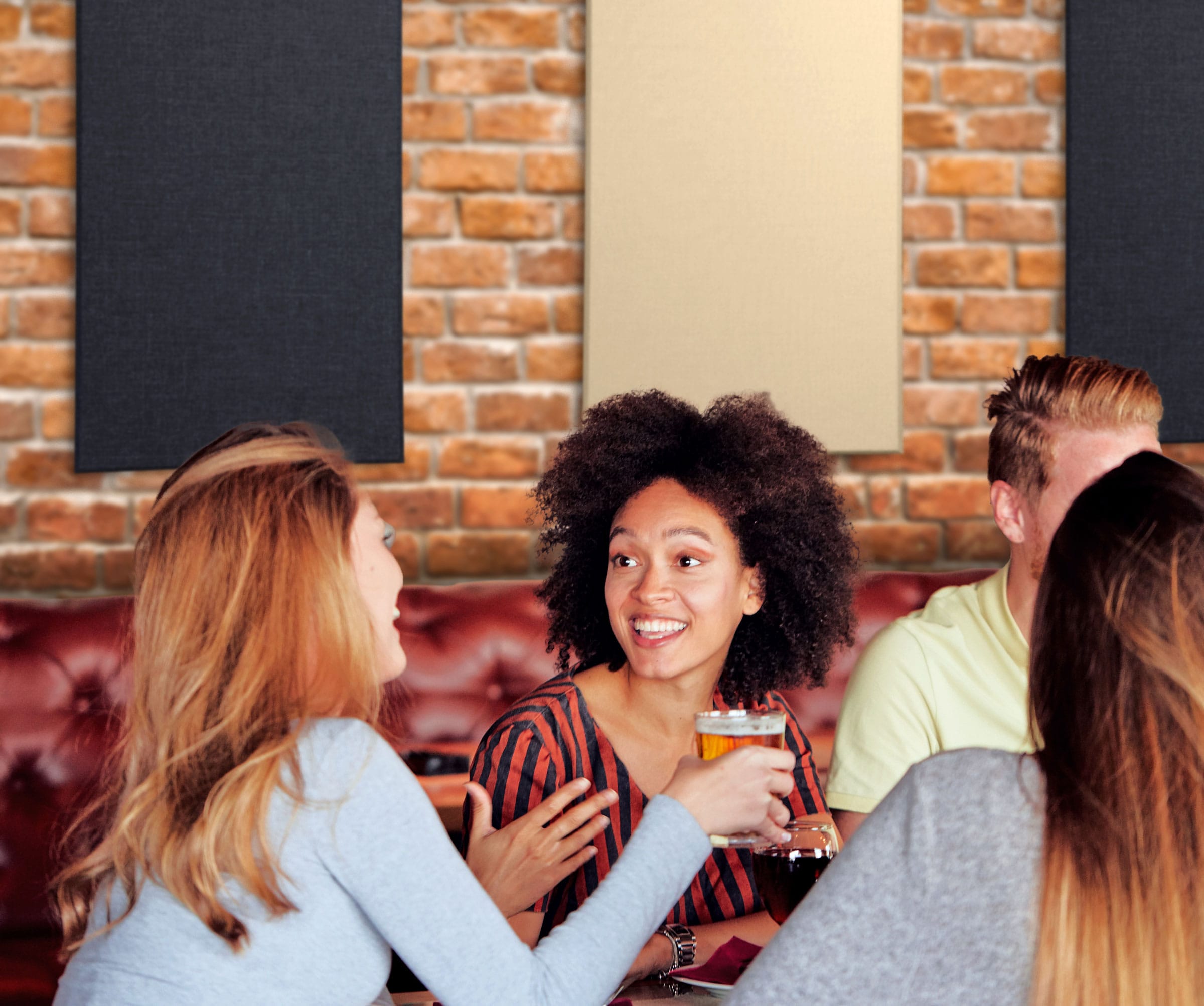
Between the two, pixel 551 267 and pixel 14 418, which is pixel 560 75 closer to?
pixel 551 267

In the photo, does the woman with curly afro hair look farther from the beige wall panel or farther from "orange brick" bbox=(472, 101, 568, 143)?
"orange brick" bbox=(472, 101, 568, 143)

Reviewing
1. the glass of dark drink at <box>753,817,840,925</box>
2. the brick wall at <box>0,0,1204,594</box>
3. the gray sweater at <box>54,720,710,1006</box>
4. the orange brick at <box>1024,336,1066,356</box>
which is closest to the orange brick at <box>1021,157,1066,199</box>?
the brick wall at <box>0,0,1204,594</box>

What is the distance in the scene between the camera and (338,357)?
2967 millimetres

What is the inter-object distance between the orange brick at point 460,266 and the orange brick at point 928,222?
98 cm

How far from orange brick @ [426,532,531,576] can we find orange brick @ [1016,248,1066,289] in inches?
54.3

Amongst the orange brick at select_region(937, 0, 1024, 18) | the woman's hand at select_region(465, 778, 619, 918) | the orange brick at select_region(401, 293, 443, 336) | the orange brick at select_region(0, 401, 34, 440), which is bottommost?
the woman's hand at select_region(465, 778, 619, 918)

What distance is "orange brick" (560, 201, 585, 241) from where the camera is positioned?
10.1ft

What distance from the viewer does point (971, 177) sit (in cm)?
326

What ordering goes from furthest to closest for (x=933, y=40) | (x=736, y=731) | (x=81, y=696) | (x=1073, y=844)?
(x=933, y=40) → (x=81, y=696) → (x=736, y=731) → (x=1073, y=844)

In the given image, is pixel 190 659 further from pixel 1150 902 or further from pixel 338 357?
pixel 338 357

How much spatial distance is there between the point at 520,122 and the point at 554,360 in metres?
0.55

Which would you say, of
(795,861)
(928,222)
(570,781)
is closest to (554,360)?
(928,222)

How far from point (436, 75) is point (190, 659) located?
2157mm

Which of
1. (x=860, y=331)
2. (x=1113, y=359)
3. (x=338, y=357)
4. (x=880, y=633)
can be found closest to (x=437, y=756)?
Answer: (x=338, y=357)
